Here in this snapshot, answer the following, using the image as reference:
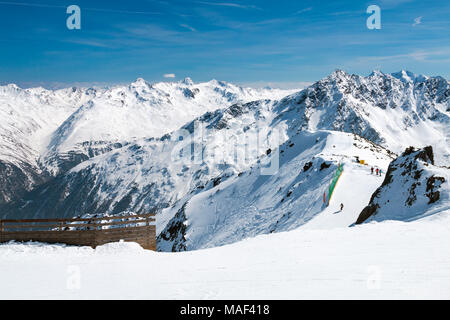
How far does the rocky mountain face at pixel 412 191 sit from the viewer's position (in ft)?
72.3

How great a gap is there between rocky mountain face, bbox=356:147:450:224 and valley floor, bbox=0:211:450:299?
5.00m

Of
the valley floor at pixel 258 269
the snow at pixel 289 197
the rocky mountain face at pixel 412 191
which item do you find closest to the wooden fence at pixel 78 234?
the valley floor at pixel 258 269

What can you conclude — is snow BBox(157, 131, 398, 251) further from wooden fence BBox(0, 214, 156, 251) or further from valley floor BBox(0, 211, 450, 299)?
wooden fence BBox(0, 214, 156, 251)

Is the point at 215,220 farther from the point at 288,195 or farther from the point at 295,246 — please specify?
the point at 295,246

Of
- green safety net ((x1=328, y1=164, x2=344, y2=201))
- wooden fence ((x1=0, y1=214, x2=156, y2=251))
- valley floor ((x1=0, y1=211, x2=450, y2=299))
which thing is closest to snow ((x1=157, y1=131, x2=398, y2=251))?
green safety net ((x1=328, y1=164, x2=344, y2=201))

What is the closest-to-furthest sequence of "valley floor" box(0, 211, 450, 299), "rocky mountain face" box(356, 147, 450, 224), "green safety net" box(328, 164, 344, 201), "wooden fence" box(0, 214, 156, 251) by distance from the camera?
Result: "valley floor" box(0, 211, 450, 299) → "wooden fence" box(0, 214, 156, 251) → "rocky mountain face" box(356, 147, 450, 224) → "green safety net" box(328, 164, 344, 201)

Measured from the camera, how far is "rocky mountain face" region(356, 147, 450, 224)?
2203 centimetres

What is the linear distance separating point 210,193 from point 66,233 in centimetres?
5376

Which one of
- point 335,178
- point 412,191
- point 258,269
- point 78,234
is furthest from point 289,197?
point 258,269

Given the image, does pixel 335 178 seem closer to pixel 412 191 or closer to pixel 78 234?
pixel 412 191

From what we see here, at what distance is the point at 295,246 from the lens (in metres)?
14.8

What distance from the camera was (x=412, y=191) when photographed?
24359mm

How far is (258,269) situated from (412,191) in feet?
57.7

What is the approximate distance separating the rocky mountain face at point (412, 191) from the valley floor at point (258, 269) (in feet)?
16.4
